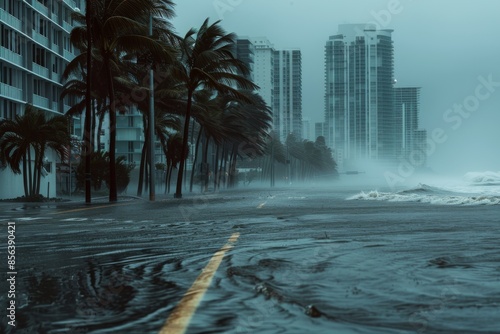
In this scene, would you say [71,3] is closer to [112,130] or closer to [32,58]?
[32,58]

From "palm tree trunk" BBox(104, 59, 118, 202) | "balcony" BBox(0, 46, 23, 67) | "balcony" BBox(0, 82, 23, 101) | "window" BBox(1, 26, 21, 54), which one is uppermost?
"window" BBox(1, 26, 21, 54)

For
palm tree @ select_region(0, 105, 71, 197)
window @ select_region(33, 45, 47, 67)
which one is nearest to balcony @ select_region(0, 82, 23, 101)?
window @ select_region(33, 45, 47, 67)

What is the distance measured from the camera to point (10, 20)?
5503cm

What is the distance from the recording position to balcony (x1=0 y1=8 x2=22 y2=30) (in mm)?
53250

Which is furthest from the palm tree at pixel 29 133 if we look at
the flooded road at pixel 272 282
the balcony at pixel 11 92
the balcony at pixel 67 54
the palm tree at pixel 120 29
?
the balcony at pixel 67 54

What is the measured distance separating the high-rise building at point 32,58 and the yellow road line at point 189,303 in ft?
143

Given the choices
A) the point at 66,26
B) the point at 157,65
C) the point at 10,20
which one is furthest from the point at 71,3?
the point at 157,65

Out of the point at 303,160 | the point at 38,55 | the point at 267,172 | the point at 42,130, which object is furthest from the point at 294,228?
the point at 303,160

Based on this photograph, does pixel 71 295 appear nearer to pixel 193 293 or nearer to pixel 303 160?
pixel 193 293

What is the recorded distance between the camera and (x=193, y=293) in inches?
218

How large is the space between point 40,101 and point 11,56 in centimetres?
833

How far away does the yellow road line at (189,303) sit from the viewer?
Answer: 4281 millimetres

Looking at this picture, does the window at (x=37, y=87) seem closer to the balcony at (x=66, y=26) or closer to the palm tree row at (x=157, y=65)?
the palm tree row at (x=157, y=65)

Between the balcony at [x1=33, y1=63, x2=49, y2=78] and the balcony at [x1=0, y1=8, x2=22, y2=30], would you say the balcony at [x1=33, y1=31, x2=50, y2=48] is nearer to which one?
the balcony at [x1=33, y1=63, x2=49, y2=78]
